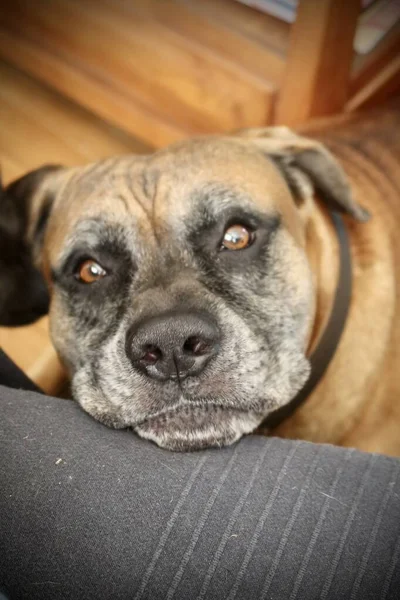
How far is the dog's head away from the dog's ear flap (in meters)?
0.12

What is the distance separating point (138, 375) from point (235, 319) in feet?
0.83

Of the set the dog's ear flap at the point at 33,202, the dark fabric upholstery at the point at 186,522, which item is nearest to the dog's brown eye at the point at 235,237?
the dark fabric upholstery at the point at 186,522

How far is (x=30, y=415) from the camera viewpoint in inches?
48.5

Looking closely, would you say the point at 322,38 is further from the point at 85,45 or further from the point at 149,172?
the point at 85,45

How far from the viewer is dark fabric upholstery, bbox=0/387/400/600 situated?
101 cm

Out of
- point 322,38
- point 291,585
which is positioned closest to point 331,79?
point 322,38

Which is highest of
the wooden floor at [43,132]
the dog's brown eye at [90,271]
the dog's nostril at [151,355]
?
the dog's nostril at [151,355]

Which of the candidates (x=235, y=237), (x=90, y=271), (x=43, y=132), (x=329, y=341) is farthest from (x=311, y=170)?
(x=43, y=132)

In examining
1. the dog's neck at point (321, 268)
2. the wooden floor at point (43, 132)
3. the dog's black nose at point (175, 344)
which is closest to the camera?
the dog's black nose at point (175, 344)

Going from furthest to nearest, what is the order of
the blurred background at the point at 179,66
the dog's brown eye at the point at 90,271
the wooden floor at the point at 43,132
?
the wooden floor at the point at 43,132, the blurred background at the point at 179,66, the dog's brown eye at the point at 90,271

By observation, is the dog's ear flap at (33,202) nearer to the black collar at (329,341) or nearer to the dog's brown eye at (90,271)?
the dog's brown eye at (90,271)

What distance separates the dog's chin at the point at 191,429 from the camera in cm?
127

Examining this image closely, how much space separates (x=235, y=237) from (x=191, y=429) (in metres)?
0.51

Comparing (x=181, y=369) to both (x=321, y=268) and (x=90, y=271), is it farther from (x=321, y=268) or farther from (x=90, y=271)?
(x=321, y=268)
